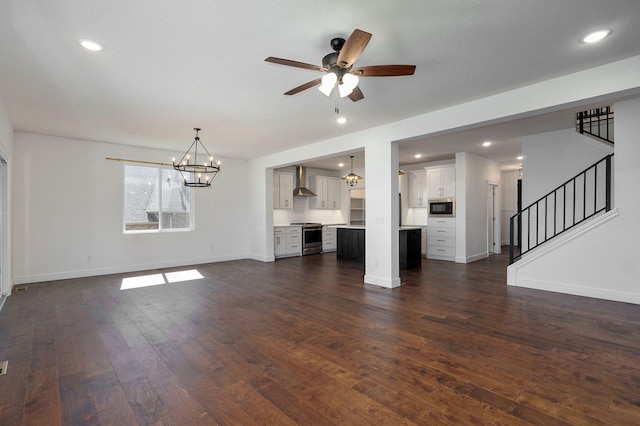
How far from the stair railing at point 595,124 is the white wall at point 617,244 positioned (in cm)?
157

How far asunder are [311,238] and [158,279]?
14.9 feet

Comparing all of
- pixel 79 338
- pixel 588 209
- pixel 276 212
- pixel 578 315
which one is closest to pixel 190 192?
pixel 276 212

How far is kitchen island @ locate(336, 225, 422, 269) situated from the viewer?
7098mm

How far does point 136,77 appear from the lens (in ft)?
11.2

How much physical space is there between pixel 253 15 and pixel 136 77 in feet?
6.08

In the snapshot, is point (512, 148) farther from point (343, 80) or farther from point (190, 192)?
point (190, 192)

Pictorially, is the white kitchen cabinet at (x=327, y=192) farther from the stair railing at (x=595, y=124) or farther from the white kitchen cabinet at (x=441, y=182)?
the stair railing at (x=595, y=124)

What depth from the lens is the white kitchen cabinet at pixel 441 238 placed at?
7973 mm

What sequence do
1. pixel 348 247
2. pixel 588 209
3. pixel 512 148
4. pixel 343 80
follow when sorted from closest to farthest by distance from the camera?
pixel 343 80, pixel 588 209, pixel 512 148, pixel 348 247

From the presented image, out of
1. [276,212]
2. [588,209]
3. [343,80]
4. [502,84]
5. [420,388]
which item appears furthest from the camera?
[276,212]

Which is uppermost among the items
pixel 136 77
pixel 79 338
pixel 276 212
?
pixel 136 77

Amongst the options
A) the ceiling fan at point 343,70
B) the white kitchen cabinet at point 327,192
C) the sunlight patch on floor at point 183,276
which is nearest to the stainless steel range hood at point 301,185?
the white kitchen cabinet at point 327,192

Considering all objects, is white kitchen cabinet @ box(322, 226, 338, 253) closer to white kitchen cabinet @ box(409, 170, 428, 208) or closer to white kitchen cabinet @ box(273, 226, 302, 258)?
white kitchen cabinet @ box(273, 226, 302, 258)

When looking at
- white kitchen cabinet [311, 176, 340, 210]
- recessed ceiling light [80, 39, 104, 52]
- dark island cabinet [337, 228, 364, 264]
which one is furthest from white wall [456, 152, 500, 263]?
recessed ceiling light [80, 39, 104, 52]
